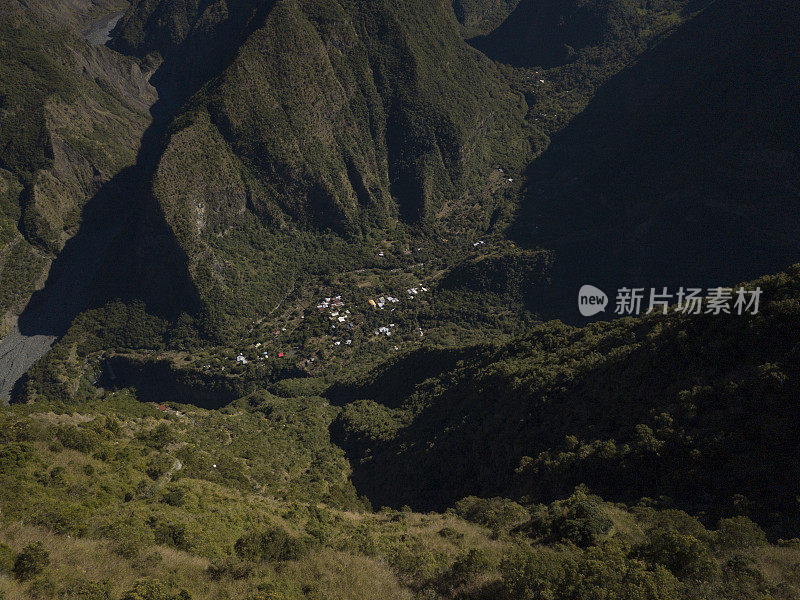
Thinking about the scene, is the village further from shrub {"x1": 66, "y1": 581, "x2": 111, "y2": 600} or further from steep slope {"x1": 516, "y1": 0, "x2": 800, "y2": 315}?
shrub {"x1": 66, "y1": 581, "x2": 111, "y2": 600}

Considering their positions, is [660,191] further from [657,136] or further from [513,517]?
[513,517]

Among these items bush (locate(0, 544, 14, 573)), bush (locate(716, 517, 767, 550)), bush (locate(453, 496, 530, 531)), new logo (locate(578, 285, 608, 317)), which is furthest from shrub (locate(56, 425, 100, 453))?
new logo (locate(578, 285, 608, 317))

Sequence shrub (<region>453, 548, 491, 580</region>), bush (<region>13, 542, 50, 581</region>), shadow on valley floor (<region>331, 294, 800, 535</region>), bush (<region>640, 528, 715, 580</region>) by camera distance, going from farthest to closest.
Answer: shadow on valley floor (<region>331, 294, 800, 535</region>), shrub (<region>453, 548, 491, 580</region>), bush (<region>640, 528, 715, 580</region>), bush (<region>13, 542, 50, 581</region>)

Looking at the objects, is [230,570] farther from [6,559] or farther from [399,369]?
[399,369]

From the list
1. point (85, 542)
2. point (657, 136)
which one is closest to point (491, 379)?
point (85, 542)

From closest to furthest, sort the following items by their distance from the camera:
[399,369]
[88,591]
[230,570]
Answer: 1. [88,591]
2. [230,570]
3. [399,369]

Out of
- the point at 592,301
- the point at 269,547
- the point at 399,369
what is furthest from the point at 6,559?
the point at 592,301
